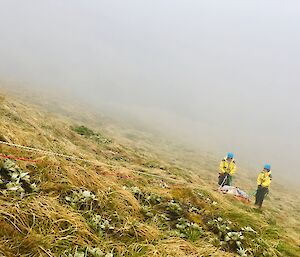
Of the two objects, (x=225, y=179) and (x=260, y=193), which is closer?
(x=260, y=193)

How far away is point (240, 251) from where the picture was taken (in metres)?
Result: 5.77

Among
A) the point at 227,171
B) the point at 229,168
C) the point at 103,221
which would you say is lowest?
the point at 227,171

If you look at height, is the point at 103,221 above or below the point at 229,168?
above

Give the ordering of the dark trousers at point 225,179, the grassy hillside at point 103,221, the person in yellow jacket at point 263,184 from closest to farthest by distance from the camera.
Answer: the grassy hillside at point 103,221 < the person in yellow jacket at point 263,184 < the dark trousers at point 225,179

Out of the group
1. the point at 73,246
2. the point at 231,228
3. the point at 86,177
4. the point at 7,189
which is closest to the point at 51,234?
the point at 73,246

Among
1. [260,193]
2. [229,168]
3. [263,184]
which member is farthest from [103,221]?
[229,168]

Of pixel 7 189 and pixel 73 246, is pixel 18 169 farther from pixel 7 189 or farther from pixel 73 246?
pixel 73 246

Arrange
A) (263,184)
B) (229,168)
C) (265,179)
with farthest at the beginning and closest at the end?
(229,168), (265,179), (263,184)

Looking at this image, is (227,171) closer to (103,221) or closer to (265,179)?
(265,179)

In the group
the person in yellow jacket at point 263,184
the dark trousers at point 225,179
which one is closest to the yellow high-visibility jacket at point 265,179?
the person in yellow jacket at point 263,184

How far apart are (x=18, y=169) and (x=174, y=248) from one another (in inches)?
101

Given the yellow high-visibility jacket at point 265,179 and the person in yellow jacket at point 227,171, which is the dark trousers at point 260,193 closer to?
the yellow high-visibility jacket at point 265,179

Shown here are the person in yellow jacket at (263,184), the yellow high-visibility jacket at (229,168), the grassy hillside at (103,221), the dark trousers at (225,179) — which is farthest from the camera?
the dark trousers at (225,179)

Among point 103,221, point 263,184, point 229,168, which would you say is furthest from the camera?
point 229,168
